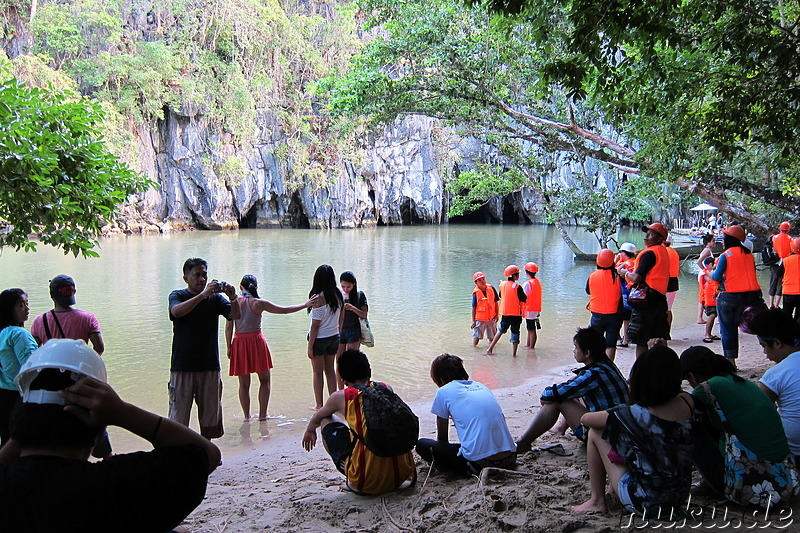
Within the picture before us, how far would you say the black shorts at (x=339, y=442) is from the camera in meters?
3.36

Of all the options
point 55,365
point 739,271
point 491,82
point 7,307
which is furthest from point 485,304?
point 55,365

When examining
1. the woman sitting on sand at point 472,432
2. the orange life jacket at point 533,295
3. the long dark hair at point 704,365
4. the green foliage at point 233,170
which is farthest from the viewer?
the green foliage at point 233,170

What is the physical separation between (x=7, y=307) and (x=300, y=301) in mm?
9052

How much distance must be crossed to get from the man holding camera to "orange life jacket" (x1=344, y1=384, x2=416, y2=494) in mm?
1417

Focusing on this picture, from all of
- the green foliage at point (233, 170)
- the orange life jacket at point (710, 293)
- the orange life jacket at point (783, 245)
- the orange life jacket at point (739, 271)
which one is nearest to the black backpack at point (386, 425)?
the orange life jacket at point (739, 271)

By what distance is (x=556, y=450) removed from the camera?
393cm

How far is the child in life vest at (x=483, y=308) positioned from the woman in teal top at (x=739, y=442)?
215 inches

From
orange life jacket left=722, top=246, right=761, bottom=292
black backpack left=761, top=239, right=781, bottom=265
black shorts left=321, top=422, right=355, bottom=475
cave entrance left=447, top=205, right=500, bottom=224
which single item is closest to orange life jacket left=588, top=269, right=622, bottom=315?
orange life jacket left=722, top=246, right=761, bottom=292

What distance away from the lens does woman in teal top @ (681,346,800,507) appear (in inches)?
106

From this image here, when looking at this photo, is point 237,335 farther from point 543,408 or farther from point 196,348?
point 543,408

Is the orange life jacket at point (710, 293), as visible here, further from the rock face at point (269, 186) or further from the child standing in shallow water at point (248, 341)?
the rock face at point (269, 186)

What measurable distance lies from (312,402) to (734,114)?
4792 mm

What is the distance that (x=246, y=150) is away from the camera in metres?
37.2

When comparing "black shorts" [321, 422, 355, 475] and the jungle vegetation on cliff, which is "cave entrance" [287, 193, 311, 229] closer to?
the jungle vegetation on cliff
